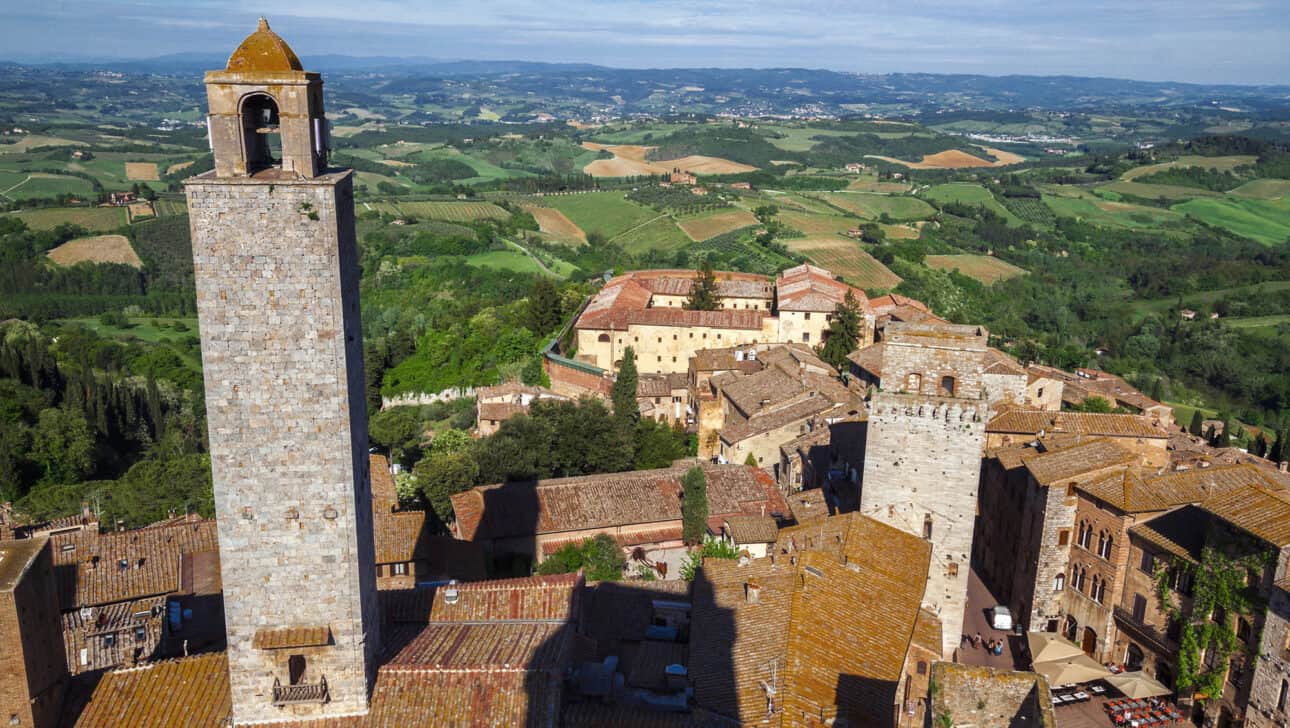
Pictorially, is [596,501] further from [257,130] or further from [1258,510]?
[257,130]

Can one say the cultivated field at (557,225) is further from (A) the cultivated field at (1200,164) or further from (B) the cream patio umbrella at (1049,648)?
(A) the cultivated field at (1200,164)

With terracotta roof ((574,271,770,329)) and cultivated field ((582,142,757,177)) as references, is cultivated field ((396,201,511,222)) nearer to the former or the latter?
cultivated field ((582,142,757,177))

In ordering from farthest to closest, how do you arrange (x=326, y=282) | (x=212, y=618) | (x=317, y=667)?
1. (x=212, y=618)
2. (x=317, y=667)
3. (x=326, y=282)

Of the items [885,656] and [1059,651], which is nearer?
[885,656]

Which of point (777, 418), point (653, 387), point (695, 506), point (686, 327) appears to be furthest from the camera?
point (686, 327)

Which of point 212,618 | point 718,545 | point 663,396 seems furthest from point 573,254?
point 212,618

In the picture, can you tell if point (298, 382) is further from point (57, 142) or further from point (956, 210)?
point (57, 142)

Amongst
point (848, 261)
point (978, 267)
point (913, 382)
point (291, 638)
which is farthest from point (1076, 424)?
point (978, 267)

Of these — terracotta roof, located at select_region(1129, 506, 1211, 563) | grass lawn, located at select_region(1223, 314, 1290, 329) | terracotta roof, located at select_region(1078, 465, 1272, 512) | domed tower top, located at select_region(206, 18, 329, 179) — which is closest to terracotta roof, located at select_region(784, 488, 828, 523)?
terracotta roof, located at select_region(1078, 465, 1272, 512)
